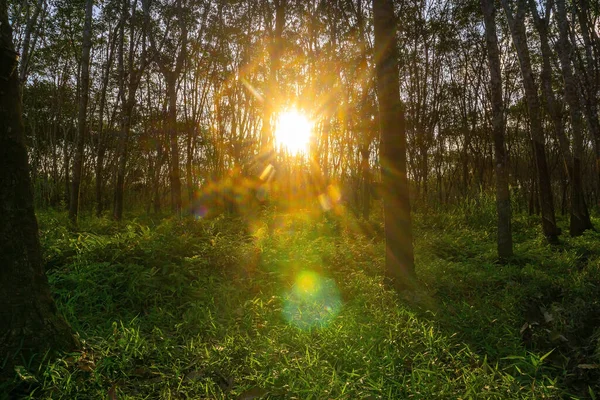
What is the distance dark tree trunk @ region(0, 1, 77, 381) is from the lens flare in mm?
2230

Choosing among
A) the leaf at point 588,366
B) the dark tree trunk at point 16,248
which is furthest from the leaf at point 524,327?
the dark tree trunk at point 16,248

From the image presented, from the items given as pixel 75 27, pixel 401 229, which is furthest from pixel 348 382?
pixel 75 27

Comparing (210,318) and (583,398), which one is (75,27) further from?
(583,398)

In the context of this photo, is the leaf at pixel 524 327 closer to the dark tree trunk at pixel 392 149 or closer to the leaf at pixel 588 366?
the leaf at pixel 588 366

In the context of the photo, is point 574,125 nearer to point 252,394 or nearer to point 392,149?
point 392,149

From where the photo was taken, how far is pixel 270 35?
15648mm

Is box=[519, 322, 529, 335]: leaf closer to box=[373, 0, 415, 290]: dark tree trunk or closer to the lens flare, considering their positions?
box=[373, 0, 415, 290]: dark tree trunk

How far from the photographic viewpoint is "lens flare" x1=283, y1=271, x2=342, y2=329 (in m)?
3.81

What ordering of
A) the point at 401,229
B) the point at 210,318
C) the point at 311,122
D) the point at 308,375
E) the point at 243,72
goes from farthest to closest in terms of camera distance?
the point at 311,122 < the point at 243,72 < the point at 401,229 < the point at 210,318 < the point at 308,375

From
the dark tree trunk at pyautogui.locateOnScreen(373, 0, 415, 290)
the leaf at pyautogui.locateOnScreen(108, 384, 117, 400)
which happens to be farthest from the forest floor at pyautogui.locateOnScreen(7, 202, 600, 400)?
the dark tree trunk at pyautogui.locateOnScreen(373, 0, 415, 290)

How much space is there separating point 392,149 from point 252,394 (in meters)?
3.53

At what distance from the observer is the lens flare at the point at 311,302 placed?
3814mm

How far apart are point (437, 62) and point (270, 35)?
27.6ft

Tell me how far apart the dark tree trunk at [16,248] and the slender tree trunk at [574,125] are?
1099cm
